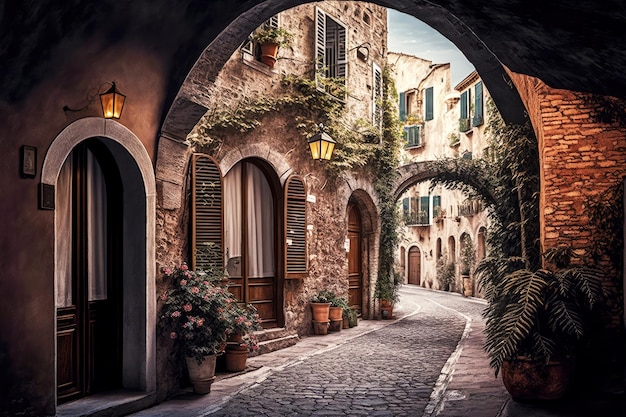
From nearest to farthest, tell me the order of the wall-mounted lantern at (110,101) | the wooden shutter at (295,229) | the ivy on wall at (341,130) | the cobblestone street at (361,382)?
the wall-mounted lantern at (110,101)
the cobblestone street at (361,382)
the ivy on wall at (341,130)
the wooden shutter at (295,229)

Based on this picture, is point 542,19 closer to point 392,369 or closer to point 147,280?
point 147,280

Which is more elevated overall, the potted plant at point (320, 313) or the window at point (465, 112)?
the window at point (465, 112)

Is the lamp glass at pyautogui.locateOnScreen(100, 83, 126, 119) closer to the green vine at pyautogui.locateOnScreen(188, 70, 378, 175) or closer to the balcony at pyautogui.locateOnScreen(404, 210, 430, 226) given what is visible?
the green vine at pyautogui.locateOnScreen(188, 70, 378, 175)

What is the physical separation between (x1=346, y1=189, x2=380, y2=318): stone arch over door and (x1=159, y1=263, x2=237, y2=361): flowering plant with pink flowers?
8.10 meters

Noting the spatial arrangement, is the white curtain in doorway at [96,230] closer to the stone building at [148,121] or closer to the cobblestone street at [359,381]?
the stone building at [148,121]

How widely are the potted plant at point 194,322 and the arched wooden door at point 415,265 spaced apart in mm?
28501

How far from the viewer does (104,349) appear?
6621 millimetres

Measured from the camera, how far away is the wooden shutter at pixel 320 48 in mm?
12141

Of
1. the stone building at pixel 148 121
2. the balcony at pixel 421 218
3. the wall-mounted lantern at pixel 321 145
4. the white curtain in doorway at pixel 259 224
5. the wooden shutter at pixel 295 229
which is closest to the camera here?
the stone building at pixel 148 121

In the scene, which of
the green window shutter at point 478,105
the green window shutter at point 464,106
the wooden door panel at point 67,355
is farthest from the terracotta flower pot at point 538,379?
the green window shutter at point 464,106

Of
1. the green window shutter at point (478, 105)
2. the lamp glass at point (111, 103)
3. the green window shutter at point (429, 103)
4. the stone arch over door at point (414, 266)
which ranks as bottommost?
the stone arch over door at point (414, 266)

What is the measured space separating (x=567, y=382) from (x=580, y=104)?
3.13 metres

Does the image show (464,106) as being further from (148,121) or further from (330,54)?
(148,121)

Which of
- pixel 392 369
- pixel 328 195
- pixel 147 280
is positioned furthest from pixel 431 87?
pixel 147 280
